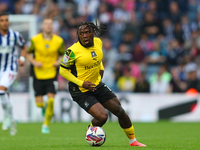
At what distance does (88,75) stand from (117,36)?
42.3 ft

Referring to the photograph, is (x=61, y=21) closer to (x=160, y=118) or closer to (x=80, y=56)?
(x=160, y=118)

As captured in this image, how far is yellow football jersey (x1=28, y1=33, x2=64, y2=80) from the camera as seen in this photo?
10844 mm

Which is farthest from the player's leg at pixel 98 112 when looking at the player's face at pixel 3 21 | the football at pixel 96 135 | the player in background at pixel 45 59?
the player in background at pixel 45 59

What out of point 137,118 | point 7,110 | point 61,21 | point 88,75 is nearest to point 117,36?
point 61,21

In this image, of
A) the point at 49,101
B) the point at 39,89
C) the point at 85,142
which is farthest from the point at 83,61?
the point at 39,89

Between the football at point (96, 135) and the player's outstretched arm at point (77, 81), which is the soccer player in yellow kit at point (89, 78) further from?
the football at point (96, 135)

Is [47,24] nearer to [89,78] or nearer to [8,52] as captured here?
[8,52]

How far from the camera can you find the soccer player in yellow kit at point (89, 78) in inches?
260

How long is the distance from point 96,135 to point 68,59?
127 centimetres

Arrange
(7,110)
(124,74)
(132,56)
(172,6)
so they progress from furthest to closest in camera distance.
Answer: (172,6) → (132,56) → (124,74) → (7,110)

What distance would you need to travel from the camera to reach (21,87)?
50.3 ft

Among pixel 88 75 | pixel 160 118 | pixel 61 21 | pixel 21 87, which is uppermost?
pixel 61 21

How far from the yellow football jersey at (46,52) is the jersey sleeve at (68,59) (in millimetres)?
4231

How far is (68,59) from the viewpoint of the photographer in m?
6.61
